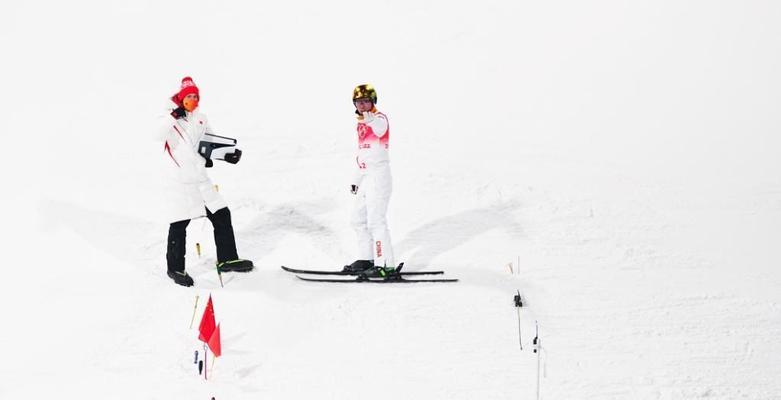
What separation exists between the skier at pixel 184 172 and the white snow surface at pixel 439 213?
426 mm

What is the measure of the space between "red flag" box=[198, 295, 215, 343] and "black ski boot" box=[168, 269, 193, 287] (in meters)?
1.25

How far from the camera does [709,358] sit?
23.9 feet

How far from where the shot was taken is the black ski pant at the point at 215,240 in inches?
333

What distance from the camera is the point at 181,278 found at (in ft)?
27.6

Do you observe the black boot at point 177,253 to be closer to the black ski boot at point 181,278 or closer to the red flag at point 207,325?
the black ski boot at point 181,278

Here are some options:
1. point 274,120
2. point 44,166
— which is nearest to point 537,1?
point 274,120

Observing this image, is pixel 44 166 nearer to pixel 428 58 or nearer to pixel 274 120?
pixel 274 120

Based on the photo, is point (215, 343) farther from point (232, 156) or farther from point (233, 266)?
point (232, 156)

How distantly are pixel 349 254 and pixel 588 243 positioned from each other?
285cm

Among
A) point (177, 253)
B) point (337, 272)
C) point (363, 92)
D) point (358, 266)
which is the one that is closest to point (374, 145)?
point (363, 92)

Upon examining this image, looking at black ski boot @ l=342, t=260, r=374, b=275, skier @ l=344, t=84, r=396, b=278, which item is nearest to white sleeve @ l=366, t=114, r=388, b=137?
skier @ l=344, t=84, r=396, b=278

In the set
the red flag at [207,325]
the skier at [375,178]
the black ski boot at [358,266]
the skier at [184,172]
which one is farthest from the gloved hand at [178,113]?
the black ski boot at [358,266]

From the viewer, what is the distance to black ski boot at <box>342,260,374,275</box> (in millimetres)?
A: 8688

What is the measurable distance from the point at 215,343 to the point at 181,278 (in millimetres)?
1590
